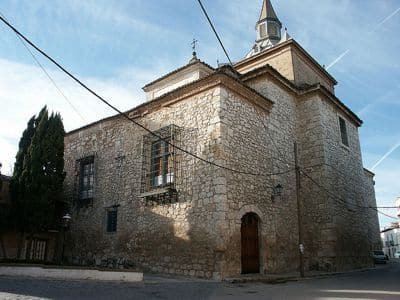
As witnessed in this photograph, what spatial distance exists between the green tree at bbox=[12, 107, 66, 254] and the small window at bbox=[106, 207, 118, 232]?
6.54ft

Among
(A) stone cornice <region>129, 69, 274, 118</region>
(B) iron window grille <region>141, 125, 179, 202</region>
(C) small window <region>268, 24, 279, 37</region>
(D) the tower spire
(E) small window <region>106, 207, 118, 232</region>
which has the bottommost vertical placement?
(E) small window <region>106, 207, 118, 232</region>

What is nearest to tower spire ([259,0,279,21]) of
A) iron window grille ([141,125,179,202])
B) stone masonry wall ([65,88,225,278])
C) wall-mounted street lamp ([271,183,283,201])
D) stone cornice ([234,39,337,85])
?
stone cornice ([234,39,337,85])

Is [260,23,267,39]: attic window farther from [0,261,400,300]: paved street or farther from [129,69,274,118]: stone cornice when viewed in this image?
[0,261,400,300]: paved street

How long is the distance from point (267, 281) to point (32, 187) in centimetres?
847

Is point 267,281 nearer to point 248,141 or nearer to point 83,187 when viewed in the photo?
point 248,141

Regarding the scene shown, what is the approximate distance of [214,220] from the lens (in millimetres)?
9414

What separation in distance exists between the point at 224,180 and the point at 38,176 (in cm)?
684

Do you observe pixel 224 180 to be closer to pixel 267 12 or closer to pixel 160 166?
pixel 160 166

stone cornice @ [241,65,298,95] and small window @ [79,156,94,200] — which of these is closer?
stone cornice @ [241,65,298,95]

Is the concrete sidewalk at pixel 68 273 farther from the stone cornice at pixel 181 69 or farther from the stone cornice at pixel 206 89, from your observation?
the stone cornice at pixel 181 69

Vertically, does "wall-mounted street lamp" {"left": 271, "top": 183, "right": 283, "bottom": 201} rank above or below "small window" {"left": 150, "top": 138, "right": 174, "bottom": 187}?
below

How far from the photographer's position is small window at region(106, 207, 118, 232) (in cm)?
1289

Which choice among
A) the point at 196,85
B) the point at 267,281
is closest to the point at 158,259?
the point at 267,281

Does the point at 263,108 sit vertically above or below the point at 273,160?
above
